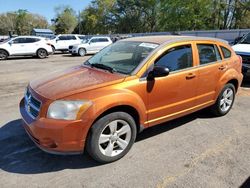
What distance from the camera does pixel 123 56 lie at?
4.51 metres

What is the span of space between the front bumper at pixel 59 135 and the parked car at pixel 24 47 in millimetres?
16293

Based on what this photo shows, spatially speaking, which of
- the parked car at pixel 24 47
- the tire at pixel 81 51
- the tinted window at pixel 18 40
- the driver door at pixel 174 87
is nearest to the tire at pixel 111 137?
the driver door at pixel 174 87

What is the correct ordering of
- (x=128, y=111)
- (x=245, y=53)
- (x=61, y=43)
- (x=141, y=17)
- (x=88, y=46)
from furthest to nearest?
1. (x=141, y=17)
2. (x=61, y=43)
3. (x=88, y=46)
4. (x=245, y=53)
5. (x=128, y=111)

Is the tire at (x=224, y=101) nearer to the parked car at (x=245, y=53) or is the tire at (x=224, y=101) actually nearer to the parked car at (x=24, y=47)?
the parked car at (x=245, y=53)

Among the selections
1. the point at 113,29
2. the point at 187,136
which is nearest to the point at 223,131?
the point at 187,136

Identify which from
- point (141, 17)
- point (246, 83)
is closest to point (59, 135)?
point (246, 83)

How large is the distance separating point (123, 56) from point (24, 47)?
1560 centimetres

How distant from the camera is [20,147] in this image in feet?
13.6

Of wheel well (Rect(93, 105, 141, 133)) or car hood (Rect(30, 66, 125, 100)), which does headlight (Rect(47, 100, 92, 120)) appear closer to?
car hood (Rect(30, 66, 125, 100))

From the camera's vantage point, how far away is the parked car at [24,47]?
58.9 feet

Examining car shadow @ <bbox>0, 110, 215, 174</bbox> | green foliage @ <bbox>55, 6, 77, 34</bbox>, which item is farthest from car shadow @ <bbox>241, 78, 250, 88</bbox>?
green foliage @ <bbox>55, 6, 77, 34</bbox>

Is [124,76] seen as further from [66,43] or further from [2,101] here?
[66,43]

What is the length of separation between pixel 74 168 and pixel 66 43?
21477 mm

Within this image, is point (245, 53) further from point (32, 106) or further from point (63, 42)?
point (63, 42)
